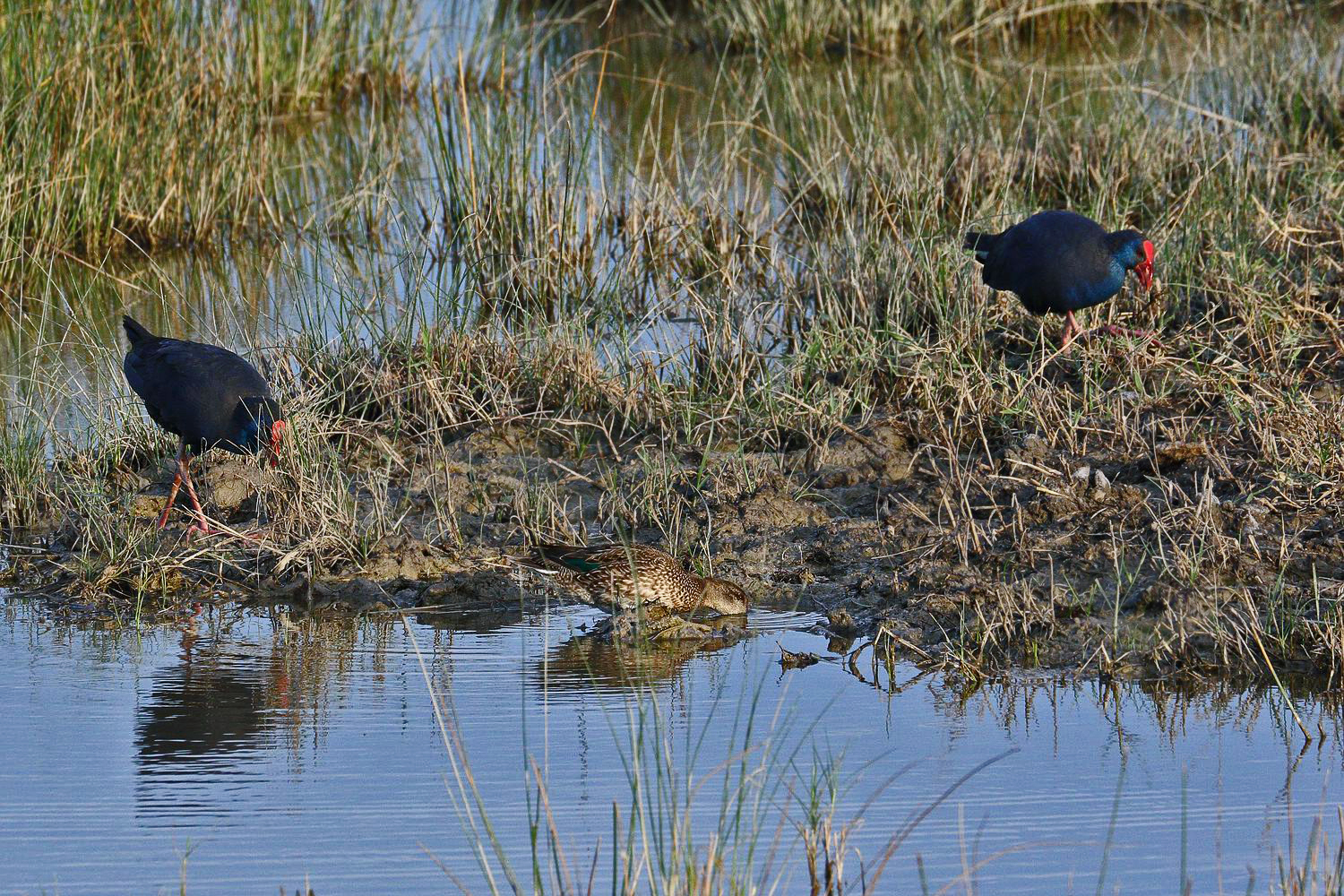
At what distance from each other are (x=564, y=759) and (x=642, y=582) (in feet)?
3.66

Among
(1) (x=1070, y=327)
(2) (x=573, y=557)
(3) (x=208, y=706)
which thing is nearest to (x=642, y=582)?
(2) (x=573, y=557)

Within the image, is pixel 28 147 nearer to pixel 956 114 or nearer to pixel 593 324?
pixel 593 324

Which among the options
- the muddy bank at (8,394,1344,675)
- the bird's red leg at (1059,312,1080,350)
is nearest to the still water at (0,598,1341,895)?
the muddy bank at (8,394,1344,675)

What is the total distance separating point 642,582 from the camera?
548cm

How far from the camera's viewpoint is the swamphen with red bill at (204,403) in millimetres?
6234

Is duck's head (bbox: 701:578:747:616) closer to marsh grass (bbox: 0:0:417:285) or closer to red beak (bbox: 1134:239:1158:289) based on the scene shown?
red beak (bbox: 1134:239:1158:289)

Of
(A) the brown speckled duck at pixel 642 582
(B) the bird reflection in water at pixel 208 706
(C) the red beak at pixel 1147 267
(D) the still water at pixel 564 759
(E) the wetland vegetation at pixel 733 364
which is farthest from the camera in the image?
(C) the red beak at pixel 1147 267

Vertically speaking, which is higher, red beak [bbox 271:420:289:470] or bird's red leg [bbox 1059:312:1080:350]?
bird's red leg [bbox 1059:312:1080:350]

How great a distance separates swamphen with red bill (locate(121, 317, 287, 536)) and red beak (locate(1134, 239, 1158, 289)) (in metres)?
3.39

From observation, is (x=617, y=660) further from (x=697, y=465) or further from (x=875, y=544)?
(x=697, y=465)

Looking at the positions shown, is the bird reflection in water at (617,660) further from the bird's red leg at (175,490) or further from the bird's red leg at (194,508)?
the bird's red leg at (175,490)

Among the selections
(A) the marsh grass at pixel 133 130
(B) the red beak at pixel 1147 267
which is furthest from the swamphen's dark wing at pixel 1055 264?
(A) the marsh grass at pixel 133 130

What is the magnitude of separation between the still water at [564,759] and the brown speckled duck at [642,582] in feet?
0.59

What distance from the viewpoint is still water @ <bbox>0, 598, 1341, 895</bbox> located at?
381 cm
